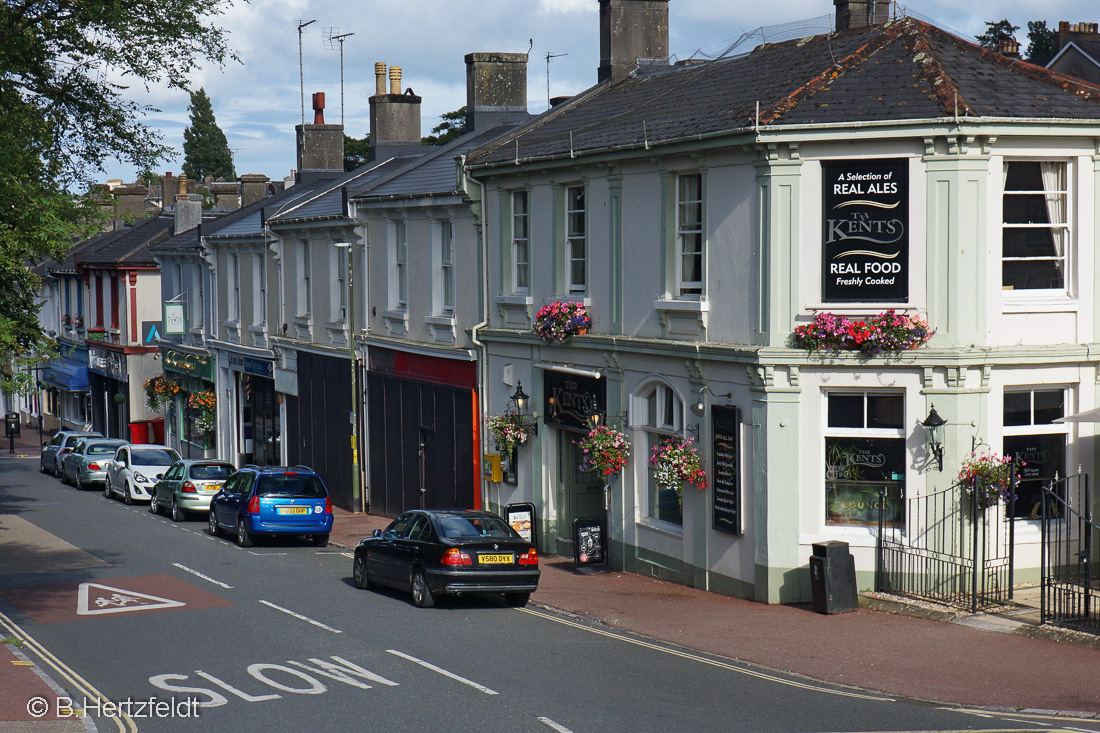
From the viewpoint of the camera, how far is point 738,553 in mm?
18359

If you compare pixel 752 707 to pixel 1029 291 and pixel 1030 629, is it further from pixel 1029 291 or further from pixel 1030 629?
pixel 1029 291

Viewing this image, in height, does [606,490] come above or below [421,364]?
below

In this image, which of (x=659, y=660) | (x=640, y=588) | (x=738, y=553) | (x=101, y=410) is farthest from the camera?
(x=101, y=410)

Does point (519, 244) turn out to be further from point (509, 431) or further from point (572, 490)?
point (572, 490)

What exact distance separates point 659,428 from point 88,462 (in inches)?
1018

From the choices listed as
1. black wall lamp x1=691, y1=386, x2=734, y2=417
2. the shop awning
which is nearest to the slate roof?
black wall lamp x1=691, y1=386, x2=734, y2=417

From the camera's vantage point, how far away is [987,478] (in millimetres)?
16594

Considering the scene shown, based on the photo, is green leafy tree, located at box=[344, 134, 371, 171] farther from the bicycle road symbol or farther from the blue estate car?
the bicycle road symbol

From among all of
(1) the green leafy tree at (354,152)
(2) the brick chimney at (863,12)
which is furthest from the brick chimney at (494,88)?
(1) the green leafy tree at (354,152)

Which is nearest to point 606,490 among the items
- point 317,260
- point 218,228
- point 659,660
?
point 659,660

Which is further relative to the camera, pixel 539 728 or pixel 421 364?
pixel 421 364

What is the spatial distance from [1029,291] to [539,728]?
33.6ft

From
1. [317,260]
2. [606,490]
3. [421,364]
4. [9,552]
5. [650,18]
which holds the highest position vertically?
[650,18]

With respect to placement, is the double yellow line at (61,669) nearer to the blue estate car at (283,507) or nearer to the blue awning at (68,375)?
the blue estate car at (283,507)
